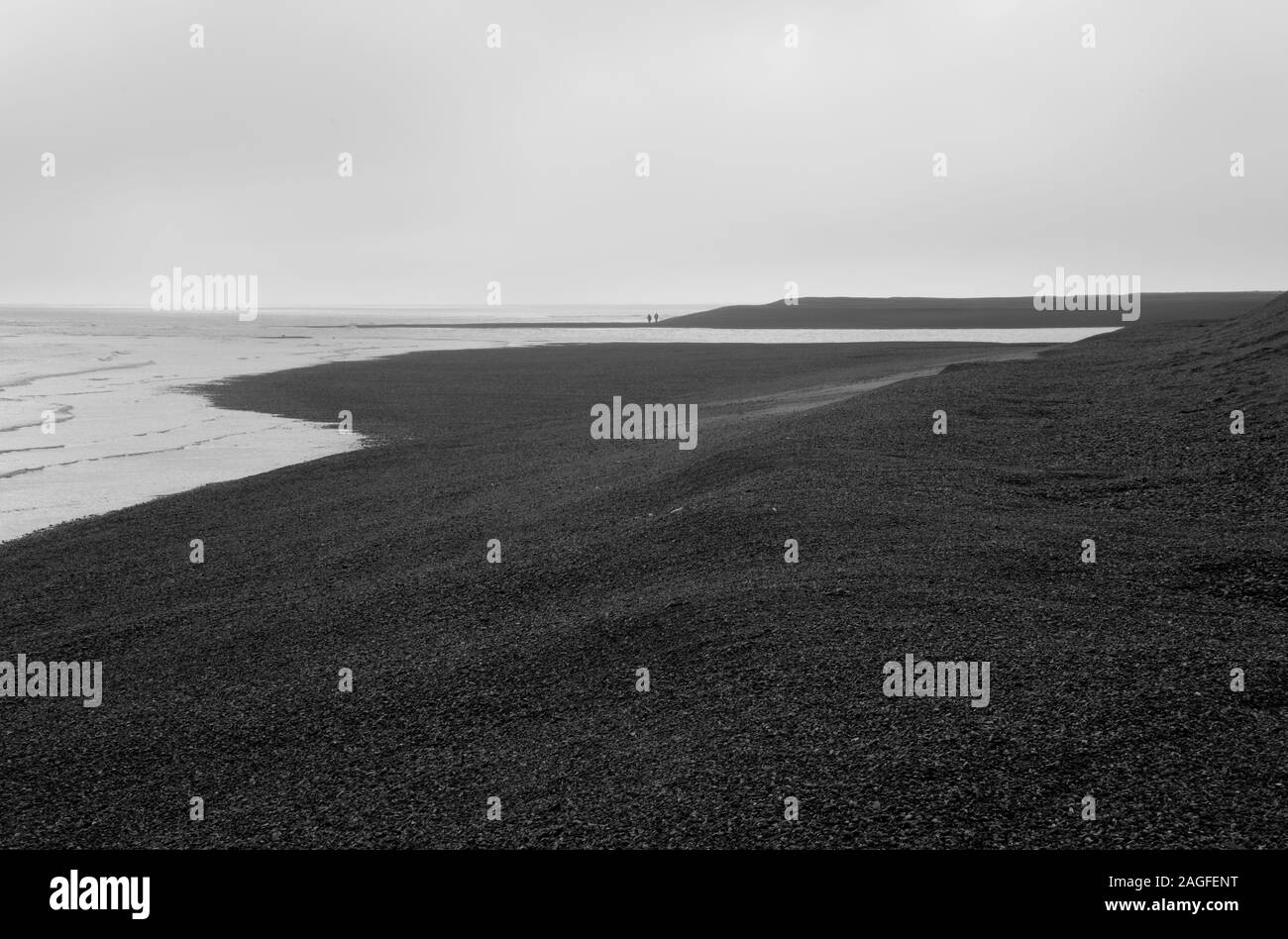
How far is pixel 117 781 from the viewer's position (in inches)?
355

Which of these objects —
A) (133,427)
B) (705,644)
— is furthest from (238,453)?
(705,644)

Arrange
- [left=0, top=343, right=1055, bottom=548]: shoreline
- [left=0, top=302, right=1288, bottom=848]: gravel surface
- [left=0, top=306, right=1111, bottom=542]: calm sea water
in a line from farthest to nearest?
[left=0, top=306, right=1111, bottom=542]: calm sea water < [left=0, top=343, right=1055, bottom=548]: shoreline < [left=0, top=302, right=1288, bottom=848]: gravel surface

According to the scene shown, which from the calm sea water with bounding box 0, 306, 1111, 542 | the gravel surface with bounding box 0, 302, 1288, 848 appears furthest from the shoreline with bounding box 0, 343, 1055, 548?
the gravel surface with bounding box 0, 302, 1288, 848

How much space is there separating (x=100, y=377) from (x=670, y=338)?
43.2 metres

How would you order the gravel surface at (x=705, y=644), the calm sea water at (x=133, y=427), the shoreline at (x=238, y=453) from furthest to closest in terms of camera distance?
the calm sea water at (x=133, y=427) → the shoreline at (x=238, y=453) → the gravel surface at (x=705, y=644)

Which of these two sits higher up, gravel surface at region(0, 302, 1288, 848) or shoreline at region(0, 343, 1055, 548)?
shoreline at region(0, 343, 1055, 548)

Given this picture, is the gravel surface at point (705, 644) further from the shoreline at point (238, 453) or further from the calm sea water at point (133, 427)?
the calm sea water at point (133, 427)

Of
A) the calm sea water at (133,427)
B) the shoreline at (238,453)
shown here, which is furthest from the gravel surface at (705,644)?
the calm sea water at (133,427)

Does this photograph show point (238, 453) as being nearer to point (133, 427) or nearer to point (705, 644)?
point (133, 427)

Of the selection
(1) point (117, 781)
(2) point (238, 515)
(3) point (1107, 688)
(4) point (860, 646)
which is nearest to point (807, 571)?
(4) point (860, 646)

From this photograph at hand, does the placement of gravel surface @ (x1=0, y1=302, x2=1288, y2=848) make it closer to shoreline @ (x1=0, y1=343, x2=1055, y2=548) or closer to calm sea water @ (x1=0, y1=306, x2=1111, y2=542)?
shoreline @ (x1=0, y1=343, x2=1055, y2=548)

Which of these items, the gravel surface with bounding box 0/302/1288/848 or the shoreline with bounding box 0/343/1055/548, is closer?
the gravel surface with bounding box 0/302/1288/848

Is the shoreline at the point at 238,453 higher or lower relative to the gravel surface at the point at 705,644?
higher

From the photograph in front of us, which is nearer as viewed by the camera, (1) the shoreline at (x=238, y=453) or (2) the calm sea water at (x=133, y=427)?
(1) the shoreline at (x=238, y=453)
